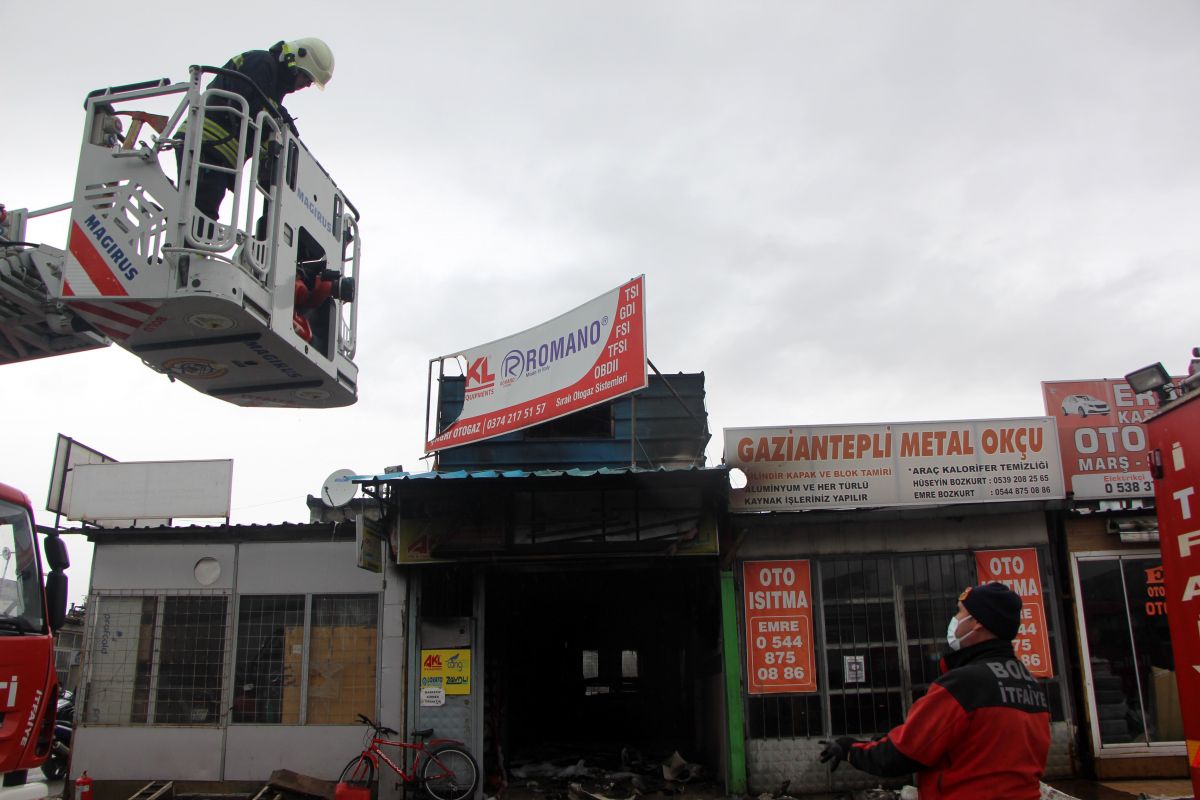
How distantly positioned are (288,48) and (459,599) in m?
7.62

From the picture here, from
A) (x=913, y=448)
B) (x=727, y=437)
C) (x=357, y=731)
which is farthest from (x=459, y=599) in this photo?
(x=913, y=448)

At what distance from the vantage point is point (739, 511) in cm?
1156

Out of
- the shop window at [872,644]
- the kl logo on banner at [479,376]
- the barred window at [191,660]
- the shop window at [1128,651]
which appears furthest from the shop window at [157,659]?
the shop window at [1128,651]

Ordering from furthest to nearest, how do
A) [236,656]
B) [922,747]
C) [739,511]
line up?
[236,656]
[739,511]
[922,747]

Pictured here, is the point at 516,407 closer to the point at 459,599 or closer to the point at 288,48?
the point at 459,599

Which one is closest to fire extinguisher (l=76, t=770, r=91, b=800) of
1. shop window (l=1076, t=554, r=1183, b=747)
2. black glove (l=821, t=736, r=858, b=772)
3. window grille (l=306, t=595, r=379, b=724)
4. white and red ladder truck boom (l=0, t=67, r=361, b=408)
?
window grille (l=306, t=595, r=379, b=724)

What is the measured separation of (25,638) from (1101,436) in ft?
39.4

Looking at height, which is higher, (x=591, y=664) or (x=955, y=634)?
(x=955, y=634)

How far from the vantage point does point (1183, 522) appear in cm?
604

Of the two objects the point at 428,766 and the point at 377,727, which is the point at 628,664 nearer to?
the point at 428,766

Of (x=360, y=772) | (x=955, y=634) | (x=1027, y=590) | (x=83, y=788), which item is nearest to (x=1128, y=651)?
(x=1027, y=590)

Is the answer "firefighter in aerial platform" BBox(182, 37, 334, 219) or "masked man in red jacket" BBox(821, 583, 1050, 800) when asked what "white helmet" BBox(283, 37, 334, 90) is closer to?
"firefighter in aerial platform" BBox(182, 37, 334, 219)

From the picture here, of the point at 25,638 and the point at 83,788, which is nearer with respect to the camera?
the point at 25,638

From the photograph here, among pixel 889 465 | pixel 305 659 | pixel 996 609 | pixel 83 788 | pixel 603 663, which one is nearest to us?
pixel 996 609
